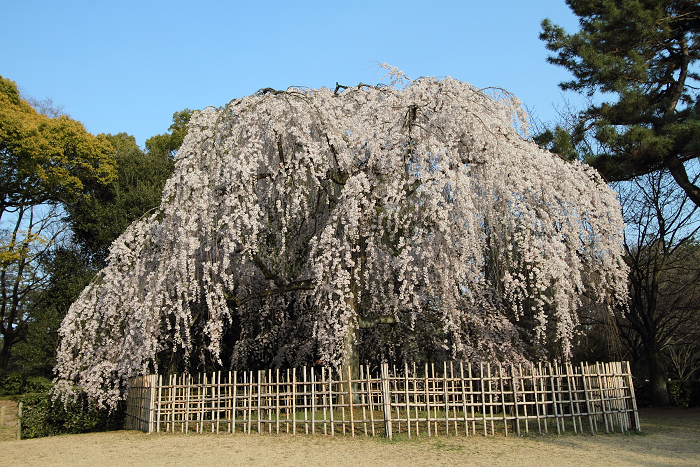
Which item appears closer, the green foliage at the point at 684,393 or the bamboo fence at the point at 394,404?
the bamboo fence at the point at 394,404

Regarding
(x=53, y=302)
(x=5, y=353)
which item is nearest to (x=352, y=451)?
(x=53, y=302)

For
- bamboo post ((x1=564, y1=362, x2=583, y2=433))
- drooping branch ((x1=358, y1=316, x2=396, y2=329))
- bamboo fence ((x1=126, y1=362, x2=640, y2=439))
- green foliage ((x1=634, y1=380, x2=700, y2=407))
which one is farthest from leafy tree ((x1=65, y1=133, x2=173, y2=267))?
green foliage ((x1=634, y1=380, x2=700, y2=407))

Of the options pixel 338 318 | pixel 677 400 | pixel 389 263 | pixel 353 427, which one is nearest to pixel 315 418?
pixel 353 427

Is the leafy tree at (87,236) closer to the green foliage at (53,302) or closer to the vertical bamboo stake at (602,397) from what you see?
the green foliage at (53,302)

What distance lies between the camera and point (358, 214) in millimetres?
7707

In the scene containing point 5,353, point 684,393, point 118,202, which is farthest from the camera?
point 5,353

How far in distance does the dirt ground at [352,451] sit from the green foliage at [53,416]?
239 cm

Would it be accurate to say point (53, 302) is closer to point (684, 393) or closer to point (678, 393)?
point (678, 393)

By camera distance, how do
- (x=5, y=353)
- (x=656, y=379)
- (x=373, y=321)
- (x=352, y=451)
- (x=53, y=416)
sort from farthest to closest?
(x=5, y=353) < (x=656, y=379) < (x=53, y=416) < (x=373, y=321) < (x=352, y=451)

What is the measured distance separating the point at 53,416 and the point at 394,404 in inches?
313

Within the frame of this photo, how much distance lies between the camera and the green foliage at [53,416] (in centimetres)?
1070

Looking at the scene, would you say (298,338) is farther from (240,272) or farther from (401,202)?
(401,202)

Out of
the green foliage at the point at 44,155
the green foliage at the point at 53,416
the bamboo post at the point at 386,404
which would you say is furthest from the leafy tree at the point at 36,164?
the bamboo post at the point at 386,404

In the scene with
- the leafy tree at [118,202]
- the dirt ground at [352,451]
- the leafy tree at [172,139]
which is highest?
the leafy tree at [172,139]
